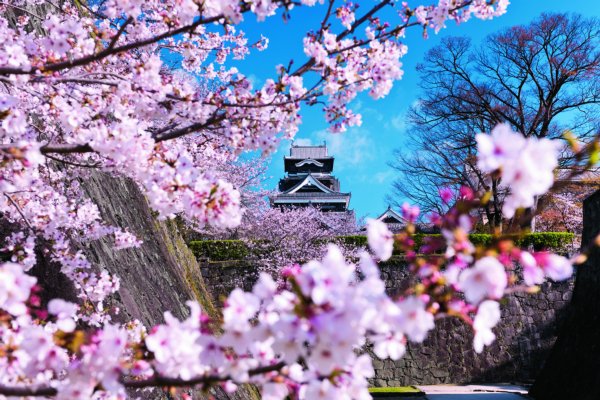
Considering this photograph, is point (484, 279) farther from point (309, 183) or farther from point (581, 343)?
point (309, 183)

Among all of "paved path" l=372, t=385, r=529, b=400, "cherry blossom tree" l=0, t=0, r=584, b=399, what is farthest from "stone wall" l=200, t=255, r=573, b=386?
"cherry blossom tree" l=0, t=0, r=584, b=399

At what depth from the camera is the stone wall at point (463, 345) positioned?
43.4ft

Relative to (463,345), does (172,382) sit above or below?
below

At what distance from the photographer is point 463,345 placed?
1347 cm

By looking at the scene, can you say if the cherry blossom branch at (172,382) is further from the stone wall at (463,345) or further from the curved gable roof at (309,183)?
the curved gable roof at (309,183)

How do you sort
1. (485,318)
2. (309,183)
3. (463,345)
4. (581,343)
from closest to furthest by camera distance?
(485,318) → (581,343) → (463,345) → (309,183)

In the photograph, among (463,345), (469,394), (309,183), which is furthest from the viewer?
(309,183)

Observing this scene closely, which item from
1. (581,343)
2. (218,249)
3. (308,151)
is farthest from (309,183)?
(581,343)

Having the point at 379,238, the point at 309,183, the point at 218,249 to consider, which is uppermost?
the point at 309,183

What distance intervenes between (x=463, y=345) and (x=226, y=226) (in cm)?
1280

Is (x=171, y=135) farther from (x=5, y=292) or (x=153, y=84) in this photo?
(x=5, y=292)

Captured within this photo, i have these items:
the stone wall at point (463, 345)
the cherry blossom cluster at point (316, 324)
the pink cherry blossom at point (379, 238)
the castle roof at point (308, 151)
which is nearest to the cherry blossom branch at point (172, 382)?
the cherry blossom cluster at point (316, 324)

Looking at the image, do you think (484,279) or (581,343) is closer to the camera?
(484,279)

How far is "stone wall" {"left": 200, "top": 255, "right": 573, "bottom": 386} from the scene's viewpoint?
1323 cm
